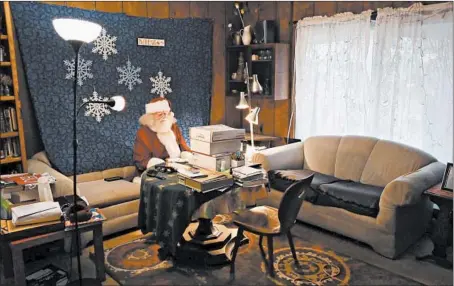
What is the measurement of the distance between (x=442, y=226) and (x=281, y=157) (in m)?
1.56

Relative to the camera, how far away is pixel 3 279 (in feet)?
8.28

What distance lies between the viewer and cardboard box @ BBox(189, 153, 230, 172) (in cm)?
288

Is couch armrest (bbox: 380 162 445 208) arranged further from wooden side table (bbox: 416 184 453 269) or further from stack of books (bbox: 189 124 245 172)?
stack of books (bbox: 189 124 245 172)

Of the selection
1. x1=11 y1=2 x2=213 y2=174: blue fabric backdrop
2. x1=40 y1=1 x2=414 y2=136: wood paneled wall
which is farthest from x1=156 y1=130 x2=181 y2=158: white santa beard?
Answer: x1=40 y1=1 x2=414 y2=136: wood paneled wall

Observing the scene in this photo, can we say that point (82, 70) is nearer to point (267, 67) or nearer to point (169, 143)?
point (169, 143)

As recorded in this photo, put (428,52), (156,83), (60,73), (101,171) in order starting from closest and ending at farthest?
(428,52) < (60,73) < (101,171) < (156,83)

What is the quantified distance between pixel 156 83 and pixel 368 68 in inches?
85.8

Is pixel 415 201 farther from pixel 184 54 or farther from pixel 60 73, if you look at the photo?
pixel 60 73

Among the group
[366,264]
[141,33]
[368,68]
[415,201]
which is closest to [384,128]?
[368,68]

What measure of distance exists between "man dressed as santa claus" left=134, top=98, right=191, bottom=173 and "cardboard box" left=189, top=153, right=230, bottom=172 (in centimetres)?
84

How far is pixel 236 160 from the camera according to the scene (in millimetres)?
2939

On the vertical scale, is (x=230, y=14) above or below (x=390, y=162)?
above

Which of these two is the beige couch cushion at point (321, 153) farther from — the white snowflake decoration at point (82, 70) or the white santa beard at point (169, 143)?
the white snowflake decoration at point (82, 70)

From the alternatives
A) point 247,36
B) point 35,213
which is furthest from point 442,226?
point 247,36
